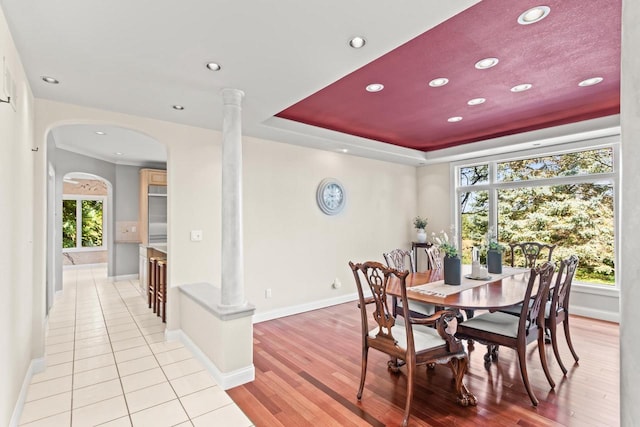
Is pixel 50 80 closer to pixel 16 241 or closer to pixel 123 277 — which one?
pixel 16 241

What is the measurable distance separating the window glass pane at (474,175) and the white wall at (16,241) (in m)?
5.94

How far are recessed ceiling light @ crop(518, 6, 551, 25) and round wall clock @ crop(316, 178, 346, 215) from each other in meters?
3.25

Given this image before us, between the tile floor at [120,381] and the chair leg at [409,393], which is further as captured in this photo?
the tile floor at [120,381]

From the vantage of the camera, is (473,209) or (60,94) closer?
(60,94)

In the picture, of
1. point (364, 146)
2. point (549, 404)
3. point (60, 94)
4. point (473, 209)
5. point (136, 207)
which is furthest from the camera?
point (136, 207)

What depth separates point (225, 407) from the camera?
7.95 ft

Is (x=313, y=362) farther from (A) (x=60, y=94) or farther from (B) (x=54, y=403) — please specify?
(A) (x=60, y=94)

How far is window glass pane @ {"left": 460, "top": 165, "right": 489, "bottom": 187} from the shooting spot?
5657 millimetres

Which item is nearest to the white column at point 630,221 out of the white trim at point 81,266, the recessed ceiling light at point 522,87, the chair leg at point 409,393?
the chair leg at point 409,393

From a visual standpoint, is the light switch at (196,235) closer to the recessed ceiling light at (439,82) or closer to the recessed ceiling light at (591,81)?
the recessed ceiling light at (439,82)

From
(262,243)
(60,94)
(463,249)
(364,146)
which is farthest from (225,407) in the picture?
(463,249)

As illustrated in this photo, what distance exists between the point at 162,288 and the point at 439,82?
13.2 ft

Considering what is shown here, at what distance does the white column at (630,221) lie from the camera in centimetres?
68

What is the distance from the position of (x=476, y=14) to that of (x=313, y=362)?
10.0 ft
